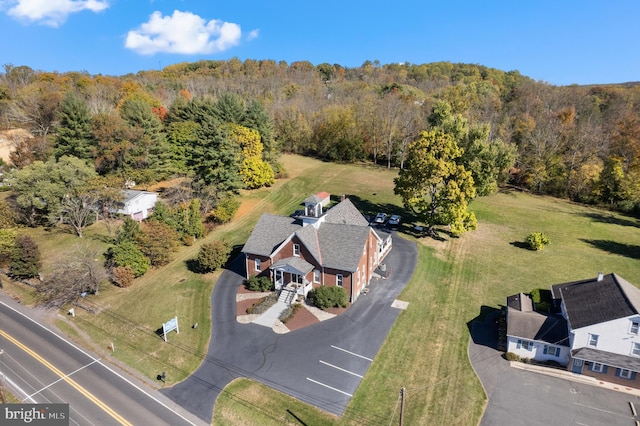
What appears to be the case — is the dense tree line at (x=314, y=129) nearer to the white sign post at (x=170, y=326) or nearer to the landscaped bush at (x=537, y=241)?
the landscaped bush at (x=537, y=241)

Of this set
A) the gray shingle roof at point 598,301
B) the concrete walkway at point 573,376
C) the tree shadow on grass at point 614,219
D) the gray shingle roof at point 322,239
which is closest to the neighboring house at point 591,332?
the gray shingle roof at point 598,301

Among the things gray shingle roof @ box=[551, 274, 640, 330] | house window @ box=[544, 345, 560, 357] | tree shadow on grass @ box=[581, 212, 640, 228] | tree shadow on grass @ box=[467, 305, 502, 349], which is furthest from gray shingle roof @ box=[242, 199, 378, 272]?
tree shadow on grass @ box=[581, 212, 640, 228]

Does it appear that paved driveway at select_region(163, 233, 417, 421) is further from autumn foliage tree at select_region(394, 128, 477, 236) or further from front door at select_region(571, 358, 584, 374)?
autumn foliage tree at select_region(394, 128, 477, 236)

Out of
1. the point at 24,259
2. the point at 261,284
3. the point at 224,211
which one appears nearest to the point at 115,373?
the point at 261,284

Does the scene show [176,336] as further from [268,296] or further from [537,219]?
[537,219]

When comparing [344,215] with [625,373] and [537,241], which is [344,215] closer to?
[537,241]

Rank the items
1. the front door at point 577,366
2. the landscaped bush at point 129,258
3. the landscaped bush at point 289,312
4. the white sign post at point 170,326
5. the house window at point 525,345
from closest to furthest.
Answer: the front door at point 577,366 → the house window at point 525,345 → the white sign post at point 170,326 → the landscaped bush at point 289,312 → the landscaped bush at point 129,258
